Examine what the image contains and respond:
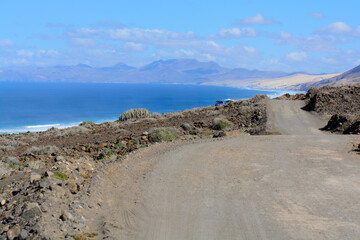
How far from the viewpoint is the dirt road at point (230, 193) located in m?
A: 7.64

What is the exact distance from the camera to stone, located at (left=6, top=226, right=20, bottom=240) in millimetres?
6813

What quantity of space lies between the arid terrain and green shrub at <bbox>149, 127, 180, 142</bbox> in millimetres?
2778

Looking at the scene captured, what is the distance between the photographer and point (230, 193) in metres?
9.73

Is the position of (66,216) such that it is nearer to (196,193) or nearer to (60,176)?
(60,176)

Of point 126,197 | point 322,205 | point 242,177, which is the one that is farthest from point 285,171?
point 126,197

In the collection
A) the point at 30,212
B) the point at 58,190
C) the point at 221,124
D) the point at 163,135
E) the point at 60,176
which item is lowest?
the point at 30,212

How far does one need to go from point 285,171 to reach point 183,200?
388 centimetres

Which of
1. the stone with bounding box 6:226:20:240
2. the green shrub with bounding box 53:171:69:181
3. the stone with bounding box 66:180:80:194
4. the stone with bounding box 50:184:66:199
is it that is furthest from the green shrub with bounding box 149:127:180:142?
the stone with bounding box 6:226:20:240

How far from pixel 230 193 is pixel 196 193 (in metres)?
0.82

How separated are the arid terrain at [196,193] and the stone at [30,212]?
0.02 meters

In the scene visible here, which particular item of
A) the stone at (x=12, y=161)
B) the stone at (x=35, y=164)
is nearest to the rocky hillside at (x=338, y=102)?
the stone at (x=35, y=164)

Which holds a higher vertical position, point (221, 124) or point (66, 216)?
point (221, 124)

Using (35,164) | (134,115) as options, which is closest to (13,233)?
(35,164)

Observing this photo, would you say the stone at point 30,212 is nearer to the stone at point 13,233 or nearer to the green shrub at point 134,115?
the stone at point 13,233
